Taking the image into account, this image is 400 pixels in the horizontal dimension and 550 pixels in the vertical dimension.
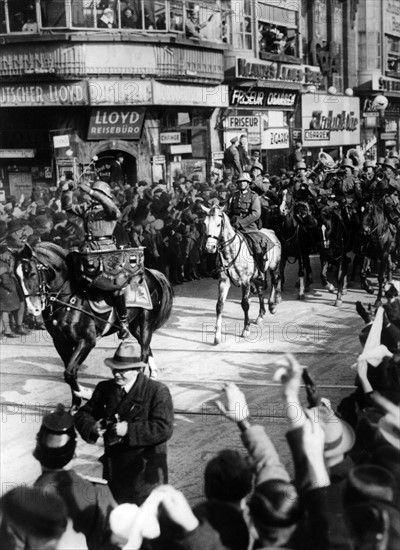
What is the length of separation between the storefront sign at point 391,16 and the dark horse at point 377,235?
9.06 feet

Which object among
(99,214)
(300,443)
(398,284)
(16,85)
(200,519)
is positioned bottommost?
(200,519)

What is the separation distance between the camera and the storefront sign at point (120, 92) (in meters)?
10.5

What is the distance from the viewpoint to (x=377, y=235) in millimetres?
13125

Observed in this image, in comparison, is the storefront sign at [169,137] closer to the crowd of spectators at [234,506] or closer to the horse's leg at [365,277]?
the horse's leg at [365,277]

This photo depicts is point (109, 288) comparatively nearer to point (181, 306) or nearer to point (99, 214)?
point (99, 214)

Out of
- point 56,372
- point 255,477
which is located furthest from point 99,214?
point 255,477

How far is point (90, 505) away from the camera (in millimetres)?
4645

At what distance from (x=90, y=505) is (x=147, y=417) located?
0.68m

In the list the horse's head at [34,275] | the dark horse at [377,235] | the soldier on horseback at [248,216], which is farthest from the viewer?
the dark horse at [377,235]

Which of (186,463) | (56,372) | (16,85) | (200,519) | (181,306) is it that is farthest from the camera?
(181,306)

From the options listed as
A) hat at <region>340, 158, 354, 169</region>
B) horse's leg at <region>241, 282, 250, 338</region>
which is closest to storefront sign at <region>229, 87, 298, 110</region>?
hat at <region>340, 158, 354, 169</region>

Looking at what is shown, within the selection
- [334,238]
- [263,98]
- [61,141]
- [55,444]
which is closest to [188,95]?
[334,238]

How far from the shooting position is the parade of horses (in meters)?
4.60

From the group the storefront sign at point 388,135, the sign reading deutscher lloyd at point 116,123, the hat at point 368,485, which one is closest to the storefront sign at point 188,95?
the sign reading deutscher lloyd at point 116,123
